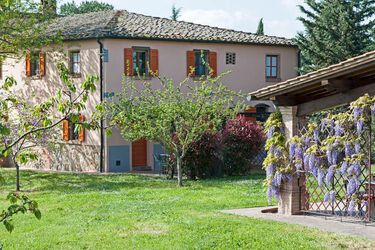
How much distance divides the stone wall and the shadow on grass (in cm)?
244

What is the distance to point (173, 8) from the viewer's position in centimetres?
5716

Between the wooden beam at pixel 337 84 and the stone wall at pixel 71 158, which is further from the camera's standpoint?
the stone wall at pixel 71 158

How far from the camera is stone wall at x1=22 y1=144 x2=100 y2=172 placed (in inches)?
1025

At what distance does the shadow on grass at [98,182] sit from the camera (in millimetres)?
18797

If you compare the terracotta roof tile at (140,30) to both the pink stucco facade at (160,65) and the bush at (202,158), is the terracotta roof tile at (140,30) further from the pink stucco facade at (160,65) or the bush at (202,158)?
the bush at (202,158)

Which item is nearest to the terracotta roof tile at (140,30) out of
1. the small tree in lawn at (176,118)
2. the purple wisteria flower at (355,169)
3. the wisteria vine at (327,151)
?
the small tree in lawn at (176,118)

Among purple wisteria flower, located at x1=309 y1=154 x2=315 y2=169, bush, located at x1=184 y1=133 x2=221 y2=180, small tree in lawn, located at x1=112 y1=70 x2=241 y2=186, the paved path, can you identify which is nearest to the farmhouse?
bush, located at x1=184 y1=133 x2=221 y2=180

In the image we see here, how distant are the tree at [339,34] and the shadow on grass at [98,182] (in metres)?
9.61

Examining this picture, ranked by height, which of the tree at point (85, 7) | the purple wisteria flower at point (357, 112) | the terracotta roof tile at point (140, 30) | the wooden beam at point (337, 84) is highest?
the tree at point (85, 7)

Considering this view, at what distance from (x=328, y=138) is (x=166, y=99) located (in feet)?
26.6

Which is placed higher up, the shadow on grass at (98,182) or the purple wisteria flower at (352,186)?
the purple wisteria flower at (352,186)

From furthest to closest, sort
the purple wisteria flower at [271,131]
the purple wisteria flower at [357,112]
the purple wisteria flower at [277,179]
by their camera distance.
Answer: the purple wisteria flower at [271,131] < the purple wisteria flower at [277,179] < the purple wisteria flower at [357,112]

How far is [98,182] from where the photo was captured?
20672 millimetres

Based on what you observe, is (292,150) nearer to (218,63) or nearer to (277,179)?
(277,179)
